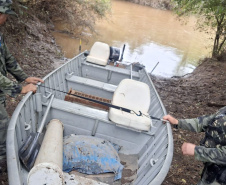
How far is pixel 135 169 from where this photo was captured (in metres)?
3.25

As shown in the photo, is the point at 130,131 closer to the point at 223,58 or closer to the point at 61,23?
A: the point at 223,58

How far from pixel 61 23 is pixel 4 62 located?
12.6 metres

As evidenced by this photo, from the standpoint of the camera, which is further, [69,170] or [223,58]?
[223,58]

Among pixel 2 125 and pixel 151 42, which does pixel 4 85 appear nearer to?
pixel 2 125

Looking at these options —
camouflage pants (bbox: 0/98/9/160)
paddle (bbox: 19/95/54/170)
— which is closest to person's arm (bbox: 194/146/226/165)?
paddle (bbox: 19/95/54/170)

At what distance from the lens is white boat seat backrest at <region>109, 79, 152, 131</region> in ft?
11.0

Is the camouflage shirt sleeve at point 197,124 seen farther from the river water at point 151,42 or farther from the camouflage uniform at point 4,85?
the river water at point 151,42

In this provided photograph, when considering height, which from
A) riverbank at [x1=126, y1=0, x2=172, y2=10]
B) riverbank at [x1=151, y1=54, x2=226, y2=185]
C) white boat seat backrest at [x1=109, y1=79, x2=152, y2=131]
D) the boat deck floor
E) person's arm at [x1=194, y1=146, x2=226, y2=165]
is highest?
riverbank at [x1=126, y1=0, x2=172, y2=10]

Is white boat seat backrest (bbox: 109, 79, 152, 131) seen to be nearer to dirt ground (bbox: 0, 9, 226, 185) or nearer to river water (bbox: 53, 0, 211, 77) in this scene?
dirt ground (bbox: 0, 9, 226, 185)

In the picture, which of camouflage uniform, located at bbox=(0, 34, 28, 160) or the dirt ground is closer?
camouflage uniform, located at bbox=(0, 34, 28, 160)

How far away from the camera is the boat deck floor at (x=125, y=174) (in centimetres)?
288

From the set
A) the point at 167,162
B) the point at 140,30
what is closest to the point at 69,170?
the point at 167,162

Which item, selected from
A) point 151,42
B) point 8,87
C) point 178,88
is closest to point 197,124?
point 8,87

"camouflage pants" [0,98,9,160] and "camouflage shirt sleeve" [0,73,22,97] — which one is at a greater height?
"camouflage shirt sleeve" [0,73,22,97]
